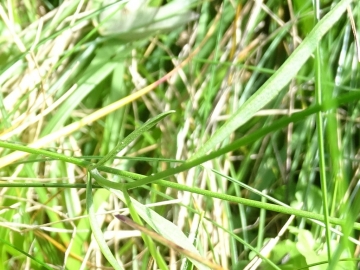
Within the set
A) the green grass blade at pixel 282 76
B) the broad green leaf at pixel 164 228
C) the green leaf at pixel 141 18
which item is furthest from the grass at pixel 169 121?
the green grass blade at pixel 282 76

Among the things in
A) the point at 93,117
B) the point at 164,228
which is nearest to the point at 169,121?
the point at 93,117

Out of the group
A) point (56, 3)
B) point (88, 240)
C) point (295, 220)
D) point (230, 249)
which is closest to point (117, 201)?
point (88, 240)

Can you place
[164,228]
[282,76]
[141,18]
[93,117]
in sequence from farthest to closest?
[141,18], [93,117], [164,228], [282,76]

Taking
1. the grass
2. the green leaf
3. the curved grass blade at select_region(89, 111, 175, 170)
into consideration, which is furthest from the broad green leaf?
the green leaf

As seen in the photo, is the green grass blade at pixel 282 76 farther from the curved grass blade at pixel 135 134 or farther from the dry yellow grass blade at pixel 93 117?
the dry yellow grass blade at pixel 93 117

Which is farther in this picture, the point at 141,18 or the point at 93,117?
the point at 141,18

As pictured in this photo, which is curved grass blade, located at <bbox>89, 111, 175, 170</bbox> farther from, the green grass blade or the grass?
the grass

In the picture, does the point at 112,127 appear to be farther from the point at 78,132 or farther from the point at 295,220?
the point at 295,220

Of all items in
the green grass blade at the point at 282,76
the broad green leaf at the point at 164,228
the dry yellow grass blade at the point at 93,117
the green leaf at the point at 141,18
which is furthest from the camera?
the green leaf at the point at 141,18

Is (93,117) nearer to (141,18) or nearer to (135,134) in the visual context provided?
(141,18)
